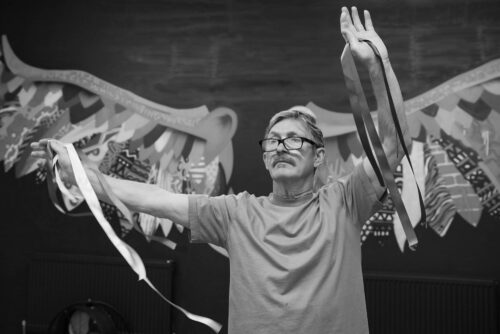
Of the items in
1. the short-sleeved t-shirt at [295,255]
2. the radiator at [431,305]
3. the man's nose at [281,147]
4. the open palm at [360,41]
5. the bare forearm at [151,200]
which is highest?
the open palm at [360,41]

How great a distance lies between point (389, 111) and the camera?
1590 millimetres

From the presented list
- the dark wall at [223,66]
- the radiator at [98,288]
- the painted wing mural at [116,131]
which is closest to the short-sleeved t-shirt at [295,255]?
the dark wall at [223,66]

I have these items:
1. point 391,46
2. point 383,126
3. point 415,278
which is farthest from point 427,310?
point 383,126

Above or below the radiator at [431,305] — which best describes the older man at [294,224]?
above

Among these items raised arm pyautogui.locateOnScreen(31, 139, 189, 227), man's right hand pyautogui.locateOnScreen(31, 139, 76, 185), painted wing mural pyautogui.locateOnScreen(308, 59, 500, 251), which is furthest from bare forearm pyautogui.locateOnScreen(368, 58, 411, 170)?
painted wing mural pyautogui.locateOnScreen(308, 59, 500, 251)

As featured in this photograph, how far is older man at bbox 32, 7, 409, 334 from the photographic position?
1.53 metres

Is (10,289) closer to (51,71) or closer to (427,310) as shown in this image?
(51,71)

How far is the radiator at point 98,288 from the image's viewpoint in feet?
12.6

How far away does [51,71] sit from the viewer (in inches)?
166

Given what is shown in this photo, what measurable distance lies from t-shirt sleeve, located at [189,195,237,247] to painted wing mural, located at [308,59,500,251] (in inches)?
73.6

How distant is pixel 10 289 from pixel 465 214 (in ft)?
9.84

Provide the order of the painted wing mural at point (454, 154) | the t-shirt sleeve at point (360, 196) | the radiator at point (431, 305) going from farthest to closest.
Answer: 1. the painted wing mural at point (454, 154)
2. the radiator at point (431, 305)
3. the t-shirt sleeve at point (360, 196)

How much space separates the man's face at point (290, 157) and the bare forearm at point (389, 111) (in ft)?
0.75

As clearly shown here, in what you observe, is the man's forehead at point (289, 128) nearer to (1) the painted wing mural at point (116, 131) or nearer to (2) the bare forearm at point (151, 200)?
(2) the bare forearm at point (151, 200)
